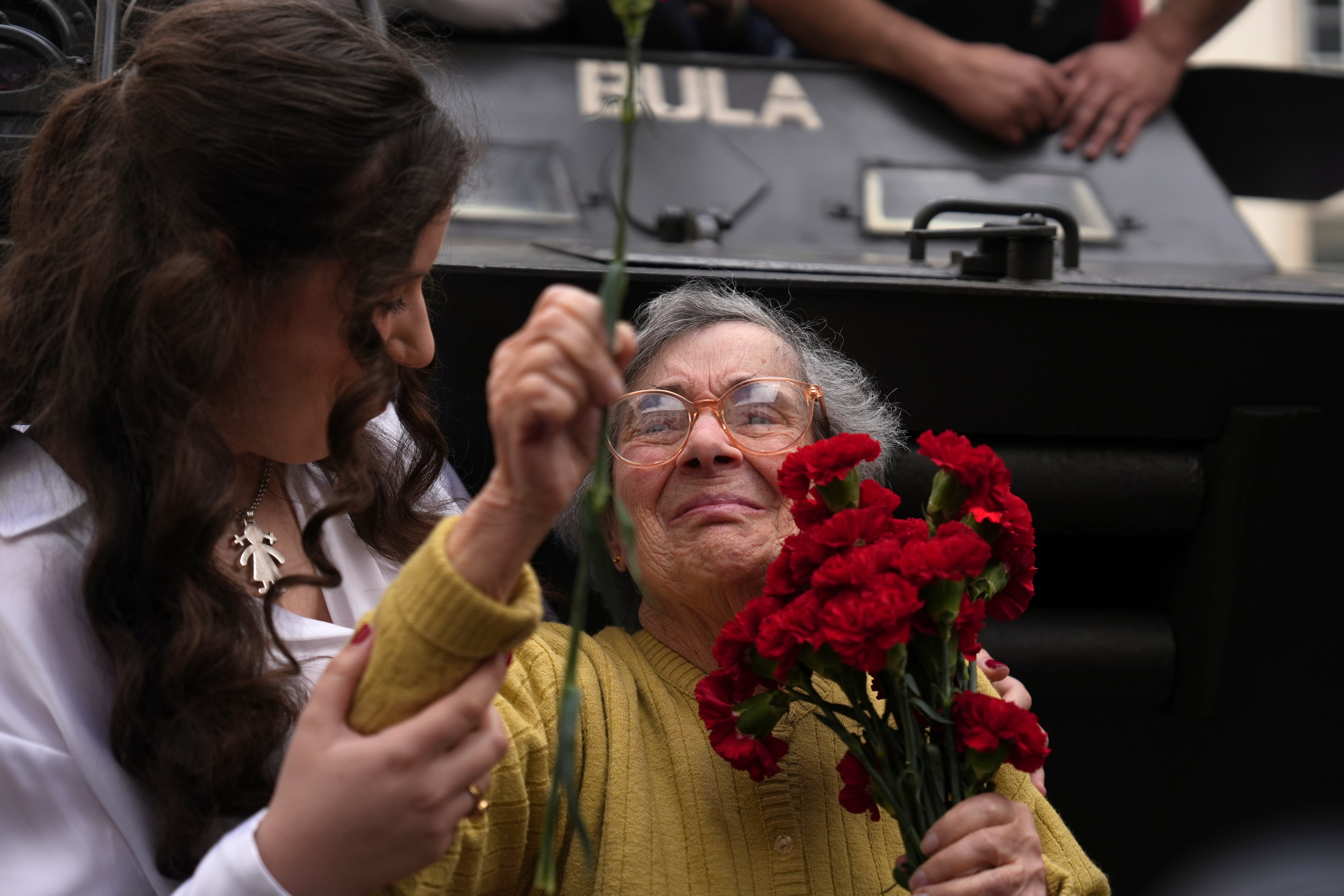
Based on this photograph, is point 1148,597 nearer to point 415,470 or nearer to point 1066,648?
point 1066,648

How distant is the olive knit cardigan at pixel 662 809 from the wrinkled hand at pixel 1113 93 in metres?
1.91

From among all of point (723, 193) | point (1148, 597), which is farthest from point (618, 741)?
point (723, 193)

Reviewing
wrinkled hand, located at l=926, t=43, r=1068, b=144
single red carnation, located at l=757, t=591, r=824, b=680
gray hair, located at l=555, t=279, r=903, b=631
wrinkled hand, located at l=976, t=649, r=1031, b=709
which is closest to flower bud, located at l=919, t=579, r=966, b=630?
single red carnation, located at l=757, t=591, r=824, b=680

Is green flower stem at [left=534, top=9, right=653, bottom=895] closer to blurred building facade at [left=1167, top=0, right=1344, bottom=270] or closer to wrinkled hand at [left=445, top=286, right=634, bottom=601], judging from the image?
wrinkled hand at [left=445, top=286, right=634, bottom=601]

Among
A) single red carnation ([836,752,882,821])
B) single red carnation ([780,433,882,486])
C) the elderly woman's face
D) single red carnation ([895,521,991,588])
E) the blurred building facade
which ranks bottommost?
the blurred building facade

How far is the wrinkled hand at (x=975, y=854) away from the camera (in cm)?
141

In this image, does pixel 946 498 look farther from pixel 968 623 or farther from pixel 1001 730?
pixel 1001 730

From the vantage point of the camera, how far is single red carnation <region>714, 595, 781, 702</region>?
151 centimetres

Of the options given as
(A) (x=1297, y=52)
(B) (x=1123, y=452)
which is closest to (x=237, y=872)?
(B) (x=1123, y=452)

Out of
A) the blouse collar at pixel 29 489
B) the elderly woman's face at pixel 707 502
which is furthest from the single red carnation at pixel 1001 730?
the blouse collar at pixel 29 489

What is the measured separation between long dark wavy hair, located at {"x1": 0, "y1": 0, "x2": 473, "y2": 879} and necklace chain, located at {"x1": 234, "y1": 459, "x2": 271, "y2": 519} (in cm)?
18

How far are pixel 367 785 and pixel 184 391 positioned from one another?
1.54 feet

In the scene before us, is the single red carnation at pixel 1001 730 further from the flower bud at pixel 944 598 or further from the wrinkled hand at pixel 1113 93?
the wrinkled hand at pixel 1113 93

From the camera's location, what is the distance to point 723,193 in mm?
3033
